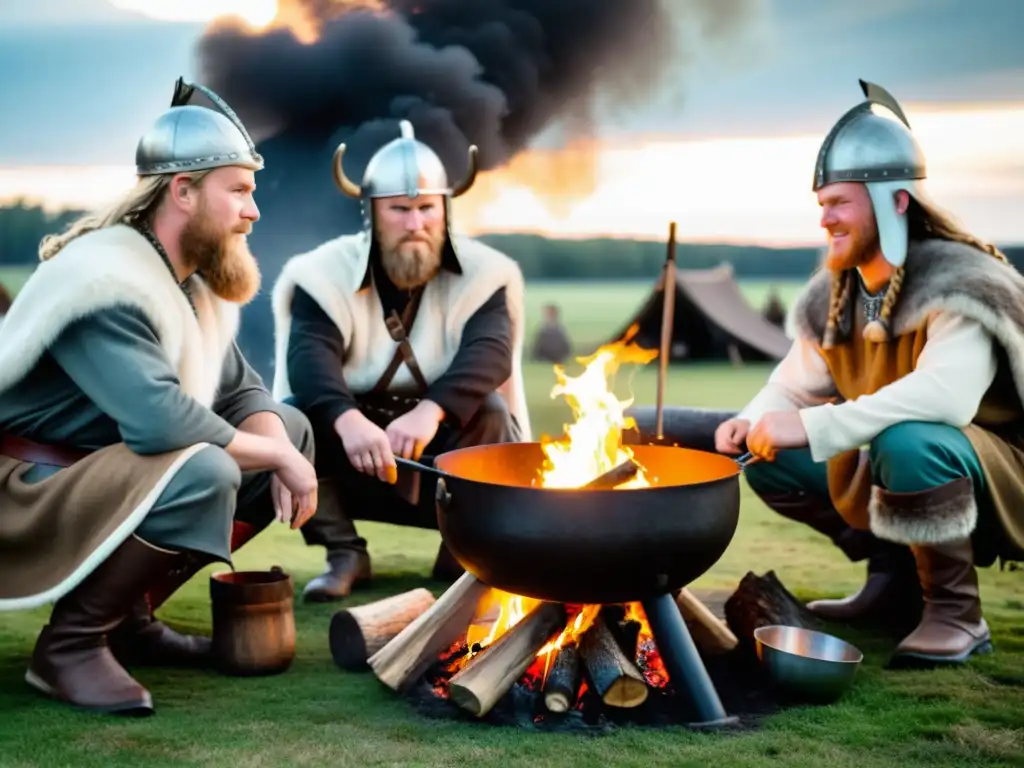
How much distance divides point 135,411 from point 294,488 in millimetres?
469

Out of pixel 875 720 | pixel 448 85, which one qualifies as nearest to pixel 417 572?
pixel 875 720

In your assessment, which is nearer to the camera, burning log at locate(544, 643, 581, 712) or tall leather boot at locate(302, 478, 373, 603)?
burning log at locate(544, 643, 581, 712)

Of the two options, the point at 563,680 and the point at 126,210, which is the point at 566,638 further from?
the point at 126,210

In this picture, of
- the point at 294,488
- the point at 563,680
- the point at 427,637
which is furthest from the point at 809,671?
the point at 294,488

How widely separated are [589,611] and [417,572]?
146cm

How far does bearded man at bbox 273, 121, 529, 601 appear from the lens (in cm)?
386

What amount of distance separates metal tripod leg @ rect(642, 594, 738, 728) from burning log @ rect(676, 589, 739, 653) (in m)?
0.31

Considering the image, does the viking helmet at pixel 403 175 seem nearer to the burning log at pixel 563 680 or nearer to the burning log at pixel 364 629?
the burning log at pixel 364 629

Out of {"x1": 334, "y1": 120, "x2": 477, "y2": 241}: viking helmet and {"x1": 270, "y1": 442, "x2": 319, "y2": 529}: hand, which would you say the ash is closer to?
{"x1": 270, "y1": 442, "x2": 319, "y2": 529}: hand

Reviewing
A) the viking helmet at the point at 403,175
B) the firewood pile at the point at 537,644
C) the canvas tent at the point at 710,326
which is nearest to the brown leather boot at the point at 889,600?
the firewood pile at the point at 537,644

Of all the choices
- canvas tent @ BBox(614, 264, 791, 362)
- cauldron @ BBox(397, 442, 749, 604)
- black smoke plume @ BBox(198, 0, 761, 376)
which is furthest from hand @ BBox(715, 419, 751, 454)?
canvas tent @ BBox(614, 264, 791, 362)

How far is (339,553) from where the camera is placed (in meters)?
3.93

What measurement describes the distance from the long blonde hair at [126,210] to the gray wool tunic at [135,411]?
0.32 m

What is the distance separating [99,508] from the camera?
265cm
